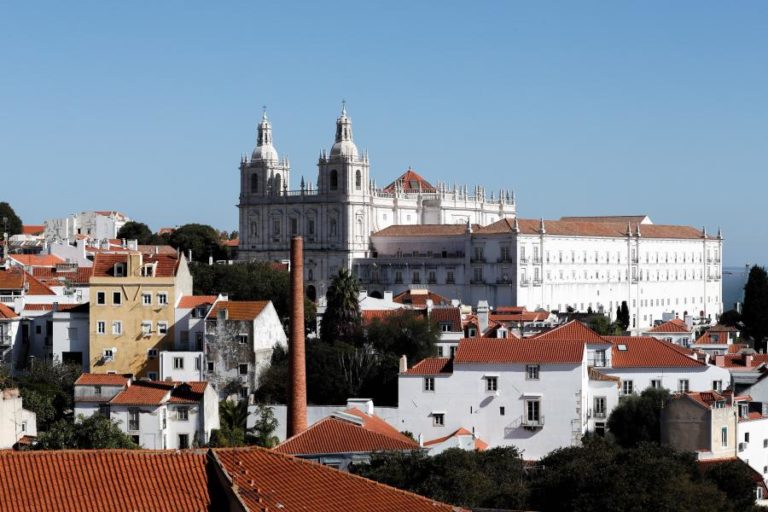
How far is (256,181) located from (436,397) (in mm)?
72571

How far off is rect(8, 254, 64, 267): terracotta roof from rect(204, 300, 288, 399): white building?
3229 cm

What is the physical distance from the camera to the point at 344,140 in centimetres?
11712

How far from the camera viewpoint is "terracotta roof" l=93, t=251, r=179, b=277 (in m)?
61.2

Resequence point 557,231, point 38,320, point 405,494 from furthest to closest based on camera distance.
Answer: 1. point 557,231
2. point 38,320
3. point 405,494

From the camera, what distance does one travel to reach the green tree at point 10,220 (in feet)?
435

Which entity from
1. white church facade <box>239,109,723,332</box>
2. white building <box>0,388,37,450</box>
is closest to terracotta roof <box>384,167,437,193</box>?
white church facade <box>239,109,723,332</box>

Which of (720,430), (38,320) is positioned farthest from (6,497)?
(38,320)

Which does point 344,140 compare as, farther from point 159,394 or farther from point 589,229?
point 159,394

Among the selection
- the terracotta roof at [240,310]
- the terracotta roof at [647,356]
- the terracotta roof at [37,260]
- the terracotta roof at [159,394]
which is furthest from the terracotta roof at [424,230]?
the terracotta roof at [159,394]

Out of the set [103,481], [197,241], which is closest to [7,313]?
[103,481]

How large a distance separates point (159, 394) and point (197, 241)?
7274cm

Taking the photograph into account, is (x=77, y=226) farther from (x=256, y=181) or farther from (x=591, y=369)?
(x=591, y=369)

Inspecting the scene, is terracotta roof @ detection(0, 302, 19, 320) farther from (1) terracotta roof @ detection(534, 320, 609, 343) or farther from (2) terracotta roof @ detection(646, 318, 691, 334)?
(2) terracotta roof @ detection(646, 318, 691, 334)

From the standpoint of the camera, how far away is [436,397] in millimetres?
49562
